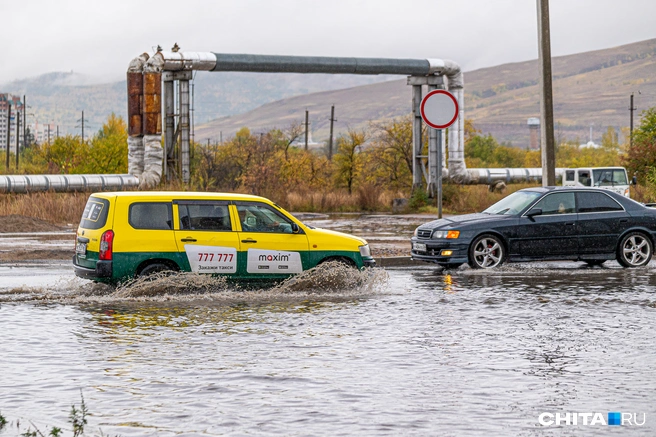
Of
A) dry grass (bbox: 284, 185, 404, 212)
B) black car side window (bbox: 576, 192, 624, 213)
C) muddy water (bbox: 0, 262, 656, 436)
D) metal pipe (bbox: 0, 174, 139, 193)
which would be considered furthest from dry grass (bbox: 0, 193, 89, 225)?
black car side window (bbox: 576, 192, 624, 213)

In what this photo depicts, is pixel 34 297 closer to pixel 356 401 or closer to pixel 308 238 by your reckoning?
pixel 308 238

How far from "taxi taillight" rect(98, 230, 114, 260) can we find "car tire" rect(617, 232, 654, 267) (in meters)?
9.19

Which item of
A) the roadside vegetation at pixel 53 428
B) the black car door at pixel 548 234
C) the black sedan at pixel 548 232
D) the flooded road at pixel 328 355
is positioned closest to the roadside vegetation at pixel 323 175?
the black sedan at pixel 548 232

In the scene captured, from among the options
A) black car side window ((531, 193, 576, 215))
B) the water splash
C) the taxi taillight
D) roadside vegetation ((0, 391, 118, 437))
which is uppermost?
black car side window ((531, 193, 576, 215))

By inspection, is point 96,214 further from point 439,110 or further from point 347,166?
point 347,166

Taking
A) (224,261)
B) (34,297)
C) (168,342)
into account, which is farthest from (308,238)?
(168,342)

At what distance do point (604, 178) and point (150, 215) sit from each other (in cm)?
2877

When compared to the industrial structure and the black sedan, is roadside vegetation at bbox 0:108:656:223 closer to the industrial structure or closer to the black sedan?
the industrial structure

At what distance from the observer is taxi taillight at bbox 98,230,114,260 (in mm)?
13430

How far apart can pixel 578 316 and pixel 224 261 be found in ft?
15.7

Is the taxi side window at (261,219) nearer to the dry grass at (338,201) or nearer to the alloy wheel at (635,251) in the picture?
the alloy wheel at (635,251)

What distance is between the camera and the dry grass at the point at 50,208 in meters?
30.3

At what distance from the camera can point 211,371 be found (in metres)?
8.53

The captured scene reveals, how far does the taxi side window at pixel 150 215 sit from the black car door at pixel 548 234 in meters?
6.56
